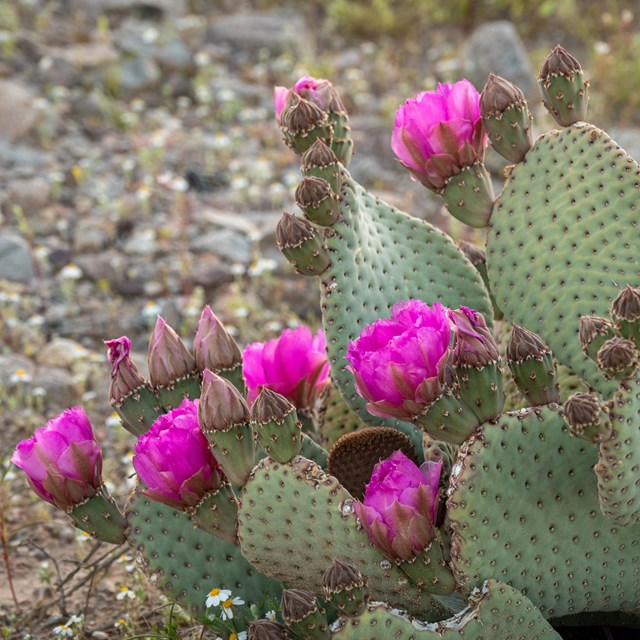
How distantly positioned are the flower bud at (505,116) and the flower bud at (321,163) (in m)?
0.31

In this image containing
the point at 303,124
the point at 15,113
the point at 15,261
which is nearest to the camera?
the point at 303,124

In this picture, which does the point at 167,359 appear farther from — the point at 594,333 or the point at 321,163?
the point at 594,333

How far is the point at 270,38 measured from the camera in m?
6.96

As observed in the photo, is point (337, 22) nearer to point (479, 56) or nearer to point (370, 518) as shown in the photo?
point (479, 56)

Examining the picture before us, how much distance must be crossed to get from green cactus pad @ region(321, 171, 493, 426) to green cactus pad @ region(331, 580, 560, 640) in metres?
0.57

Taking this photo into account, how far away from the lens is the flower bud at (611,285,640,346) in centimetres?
170

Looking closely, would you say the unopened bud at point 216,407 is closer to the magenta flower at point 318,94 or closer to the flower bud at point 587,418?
the flower bud at point 587,418

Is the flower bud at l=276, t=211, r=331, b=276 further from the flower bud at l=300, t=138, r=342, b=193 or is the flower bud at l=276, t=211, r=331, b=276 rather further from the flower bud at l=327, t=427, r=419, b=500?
the flower bud at l=327, t=427, r=419, b=500

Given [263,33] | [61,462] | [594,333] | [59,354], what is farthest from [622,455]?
[263,33]

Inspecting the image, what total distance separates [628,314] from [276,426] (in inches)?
23.2

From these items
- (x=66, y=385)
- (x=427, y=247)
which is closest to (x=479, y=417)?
(x=427, y=247)

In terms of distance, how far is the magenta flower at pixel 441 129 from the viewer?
210 centimetres

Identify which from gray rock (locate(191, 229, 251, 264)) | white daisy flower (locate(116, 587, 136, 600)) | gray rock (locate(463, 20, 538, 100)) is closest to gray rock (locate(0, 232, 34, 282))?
gray rock (locate(191, 229, 251, 264))

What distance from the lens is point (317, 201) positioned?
6.76 ft
